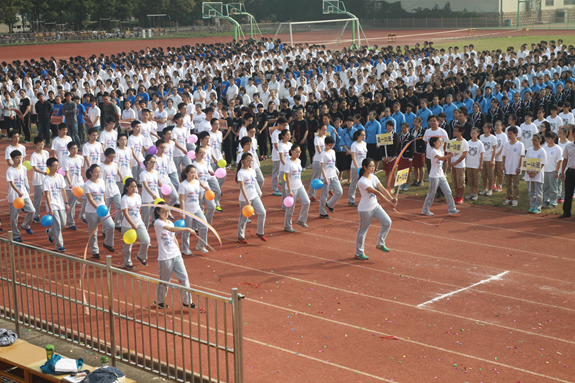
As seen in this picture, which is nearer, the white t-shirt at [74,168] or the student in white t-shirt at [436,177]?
the white t-shirt at [74,168]

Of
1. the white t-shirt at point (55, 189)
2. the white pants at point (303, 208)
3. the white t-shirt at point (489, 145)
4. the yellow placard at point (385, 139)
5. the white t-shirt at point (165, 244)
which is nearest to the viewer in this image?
the white t-shirt at point (165, 244)

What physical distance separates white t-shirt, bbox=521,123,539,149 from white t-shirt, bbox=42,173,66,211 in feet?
37.2

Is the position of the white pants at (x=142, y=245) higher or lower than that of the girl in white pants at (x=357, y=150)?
lower

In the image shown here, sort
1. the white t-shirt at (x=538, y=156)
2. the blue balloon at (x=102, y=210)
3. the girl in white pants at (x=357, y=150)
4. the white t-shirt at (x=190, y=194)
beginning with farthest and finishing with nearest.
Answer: the girl in white pants at (x=357, y=150)
the white t-shirt at (x=538, y=156)
the white t-shirt at (x=190, y=194)
the blue balloon at (x=102, y=210)

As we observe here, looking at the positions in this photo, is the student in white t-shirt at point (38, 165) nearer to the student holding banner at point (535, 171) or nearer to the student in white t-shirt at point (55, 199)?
the student in white t-shirt at point (55, 199)

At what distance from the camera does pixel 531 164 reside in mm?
13844

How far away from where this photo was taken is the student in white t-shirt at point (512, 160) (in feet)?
47.4

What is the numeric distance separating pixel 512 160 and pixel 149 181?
8.31m

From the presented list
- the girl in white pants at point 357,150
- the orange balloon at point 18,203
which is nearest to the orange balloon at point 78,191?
the orange balloon at point 18,203

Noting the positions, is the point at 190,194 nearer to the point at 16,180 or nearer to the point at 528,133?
the point at 16,180

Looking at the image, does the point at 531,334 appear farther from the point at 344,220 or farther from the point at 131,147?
the point at 131,147

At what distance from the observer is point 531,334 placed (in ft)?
27.7

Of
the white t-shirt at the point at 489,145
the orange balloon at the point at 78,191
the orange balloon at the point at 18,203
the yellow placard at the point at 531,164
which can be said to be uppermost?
the white t-shirt at the point at 489,145

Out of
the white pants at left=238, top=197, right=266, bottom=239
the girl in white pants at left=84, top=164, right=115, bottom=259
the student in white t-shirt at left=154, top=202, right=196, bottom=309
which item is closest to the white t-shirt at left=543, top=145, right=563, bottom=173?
the white pants at left=238, top=197, right=266, bottom=239
